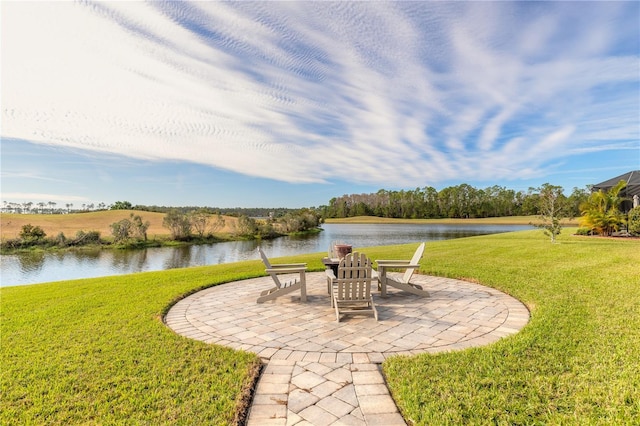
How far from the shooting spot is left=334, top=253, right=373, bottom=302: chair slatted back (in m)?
4.63

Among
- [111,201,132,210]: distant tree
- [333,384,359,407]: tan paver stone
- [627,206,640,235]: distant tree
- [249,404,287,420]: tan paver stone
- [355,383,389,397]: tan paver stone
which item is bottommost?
[249,404,287,420]: tan paver stone

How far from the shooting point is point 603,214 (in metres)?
18.2

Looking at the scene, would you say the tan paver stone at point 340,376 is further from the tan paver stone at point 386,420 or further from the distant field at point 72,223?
the distant field at point 72,223

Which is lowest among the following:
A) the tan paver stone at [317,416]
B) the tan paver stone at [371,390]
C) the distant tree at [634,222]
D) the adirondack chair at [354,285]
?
the tan paver stone at [371,390]

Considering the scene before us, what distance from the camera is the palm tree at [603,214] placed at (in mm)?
17859

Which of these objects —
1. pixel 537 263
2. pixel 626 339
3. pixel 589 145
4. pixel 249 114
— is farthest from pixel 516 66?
pixel 589 145

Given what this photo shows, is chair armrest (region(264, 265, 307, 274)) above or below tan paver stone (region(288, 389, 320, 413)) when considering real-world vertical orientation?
above

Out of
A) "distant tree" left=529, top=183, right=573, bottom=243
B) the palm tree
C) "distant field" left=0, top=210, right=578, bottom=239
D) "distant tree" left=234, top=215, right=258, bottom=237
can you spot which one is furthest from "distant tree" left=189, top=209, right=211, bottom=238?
the palm tree

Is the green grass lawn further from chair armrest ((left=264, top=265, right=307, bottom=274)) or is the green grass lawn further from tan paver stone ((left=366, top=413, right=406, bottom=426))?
chair armrest ((left=264, top=265, right=307, bottom=274))

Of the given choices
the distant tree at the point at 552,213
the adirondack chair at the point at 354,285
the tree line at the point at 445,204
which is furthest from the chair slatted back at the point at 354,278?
the tree line at the point at 445,204

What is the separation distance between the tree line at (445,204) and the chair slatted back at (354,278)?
3074 inches

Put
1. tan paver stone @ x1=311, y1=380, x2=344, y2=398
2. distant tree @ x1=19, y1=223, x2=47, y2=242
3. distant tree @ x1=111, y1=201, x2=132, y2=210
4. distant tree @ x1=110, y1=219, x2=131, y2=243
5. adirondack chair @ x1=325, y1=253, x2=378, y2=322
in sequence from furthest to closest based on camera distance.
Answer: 1. distant tree @ x1=111, y1=201, x2=132, y2=210
2. distant tree @ x1=110, y1=219, x2=131, y2=243
3. distant tree @ x1=19, y1=223, x2=47, y2=242
4. adirondack chair @ x1=325, y1=253, x2=378, y2=322
5. tan paver stone @ x1=311, y1=380, x2=344, y2=398

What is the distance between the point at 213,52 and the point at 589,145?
2997 centimetres

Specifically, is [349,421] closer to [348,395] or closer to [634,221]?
[348,395]
